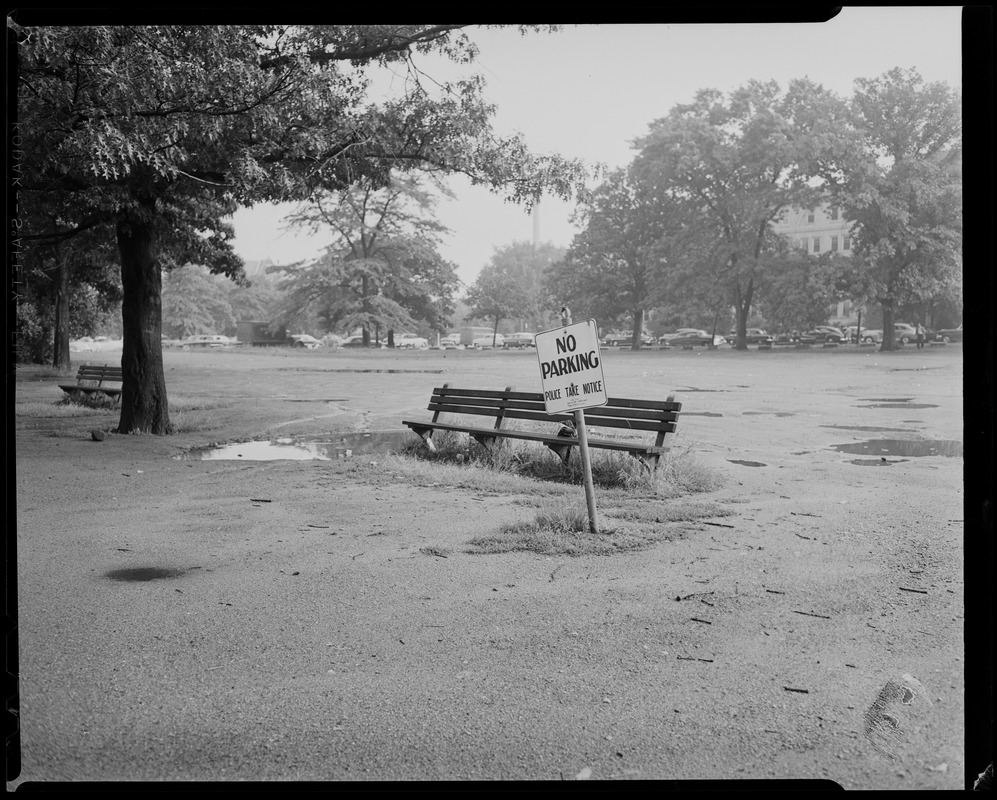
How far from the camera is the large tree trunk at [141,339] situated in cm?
1209

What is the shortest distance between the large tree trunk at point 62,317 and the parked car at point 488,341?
41.6 ft

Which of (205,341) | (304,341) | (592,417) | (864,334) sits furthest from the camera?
(205,341)

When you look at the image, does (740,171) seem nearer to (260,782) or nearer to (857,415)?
(857,415)

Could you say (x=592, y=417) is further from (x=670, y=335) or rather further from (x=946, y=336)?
(x=946, y=336)

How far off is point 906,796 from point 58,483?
8.11 metres

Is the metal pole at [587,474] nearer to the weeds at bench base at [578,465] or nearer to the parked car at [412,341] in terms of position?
the weeds at bench base at [578,465]

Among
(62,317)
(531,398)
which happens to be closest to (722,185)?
(531,398)

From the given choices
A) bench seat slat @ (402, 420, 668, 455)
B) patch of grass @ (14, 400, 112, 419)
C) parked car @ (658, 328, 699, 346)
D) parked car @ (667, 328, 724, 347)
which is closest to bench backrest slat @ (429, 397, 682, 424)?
bench seat slat @ (402, 420, 668, 455)

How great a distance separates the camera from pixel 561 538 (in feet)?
19.5

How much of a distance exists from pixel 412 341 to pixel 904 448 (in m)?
8.07

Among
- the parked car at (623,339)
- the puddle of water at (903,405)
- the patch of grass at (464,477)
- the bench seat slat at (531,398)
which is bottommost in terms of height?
the patch of grass at (464,477)

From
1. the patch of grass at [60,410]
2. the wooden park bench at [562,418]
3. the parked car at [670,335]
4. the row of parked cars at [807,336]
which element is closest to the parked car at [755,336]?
the row of parked cars at [807,336]

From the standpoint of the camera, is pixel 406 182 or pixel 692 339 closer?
pixel 406 182

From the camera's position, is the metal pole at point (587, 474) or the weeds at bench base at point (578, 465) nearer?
the metal pole at point (587, 474)
